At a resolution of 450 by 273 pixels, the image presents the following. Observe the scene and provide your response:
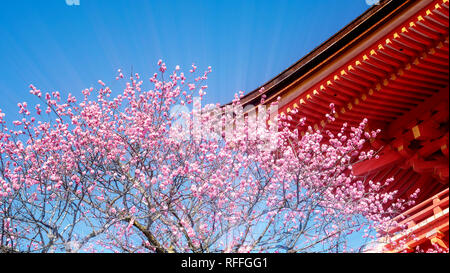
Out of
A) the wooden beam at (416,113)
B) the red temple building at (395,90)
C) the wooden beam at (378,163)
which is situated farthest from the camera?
the wooden beam at (378,163)

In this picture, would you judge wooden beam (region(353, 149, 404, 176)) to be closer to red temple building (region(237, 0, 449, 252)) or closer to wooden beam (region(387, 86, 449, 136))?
red temple building (region(237, 0, 449, 252))

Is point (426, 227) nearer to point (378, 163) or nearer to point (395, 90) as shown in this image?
point (378, 163)

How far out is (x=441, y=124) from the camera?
534 cm

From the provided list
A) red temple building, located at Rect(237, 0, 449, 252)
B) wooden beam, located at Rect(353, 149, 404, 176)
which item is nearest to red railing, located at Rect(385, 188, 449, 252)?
red temple building, located at Rect(237, 0, 449, 252)

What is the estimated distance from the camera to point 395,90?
565cm

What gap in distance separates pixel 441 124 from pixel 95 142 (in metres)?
5.18

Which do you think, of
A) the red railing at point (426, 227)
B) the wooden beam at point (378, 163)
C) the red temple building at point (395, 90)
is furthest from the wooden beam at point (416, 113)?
the red railing at point (426, 227)

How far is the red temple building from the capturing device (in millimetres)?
5051

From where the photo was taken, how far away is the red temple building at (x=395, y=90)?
5.05m

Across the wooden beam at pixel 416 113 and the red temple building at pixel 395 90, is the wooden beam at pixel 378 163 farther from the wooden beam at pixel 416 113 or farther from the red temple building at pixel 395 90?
the wooden beam at pixel 416 113

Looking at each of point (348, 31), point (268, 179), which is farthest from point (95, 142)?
point (348, 31)

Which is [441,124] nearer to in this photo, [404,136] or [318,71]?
[404,136]
